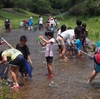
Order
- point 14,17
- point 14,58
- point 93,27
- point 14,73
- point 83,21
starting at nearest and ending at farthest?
point 14,58 < point 14,73 < point 93,27 < point 83,21 < point 14,17

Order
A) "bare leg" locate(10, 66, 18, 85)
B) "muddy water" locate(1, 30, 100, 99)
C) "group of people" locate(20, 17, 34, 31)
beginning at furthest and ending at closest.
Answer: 1. "group of people" locate(20, 17, 34, 31)
2. "bare leg" locate(10, 66, 18, 85)
3. "muddy water" locate(1, 30, 100, 99)

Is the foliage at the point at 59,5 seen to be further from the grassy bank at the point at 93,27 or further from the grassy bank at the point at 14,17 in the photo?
the grassy bank at the point at 93,27

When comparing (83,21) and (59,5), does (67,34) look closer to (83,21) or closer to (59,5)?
(83,21)

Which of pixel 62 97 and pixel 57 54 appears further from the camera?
pixel 57 54

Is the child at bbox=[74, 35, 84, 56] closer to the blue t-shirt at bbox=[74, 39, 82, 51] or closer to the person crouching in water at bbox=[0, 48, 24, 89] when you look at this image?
the blue t-shirt at bbox=[74, 39, 82, 51]

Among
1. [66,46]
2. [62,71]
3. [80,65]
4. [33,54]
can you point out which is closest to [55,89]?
[62,71]

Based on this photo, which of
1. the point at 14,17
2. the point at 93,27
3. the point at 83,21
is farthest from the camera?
the point at 14,17

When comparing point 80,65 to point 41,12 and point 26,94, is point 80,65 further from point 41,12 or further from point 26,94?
point 41,12

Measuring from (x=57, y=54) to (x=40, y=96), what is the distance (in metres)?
8.18

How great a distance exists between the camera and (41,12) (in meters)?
92.7

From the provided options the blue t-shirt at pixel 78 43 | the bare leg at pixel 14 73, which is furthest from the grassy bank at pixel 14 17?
the bare leg at pixel 14 73

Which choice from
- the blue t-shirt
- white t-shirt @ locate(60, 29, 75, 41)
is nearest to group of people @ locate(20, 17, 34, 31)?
white t-shirt @ locate(60, 29, 75, 41)

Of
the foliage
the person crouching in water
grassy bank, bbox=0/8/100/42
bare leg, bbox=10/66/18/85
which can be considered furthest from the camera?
the foliage

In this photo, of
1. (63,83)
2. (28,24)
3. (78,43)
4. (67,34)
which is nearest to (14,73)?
(63,83)
